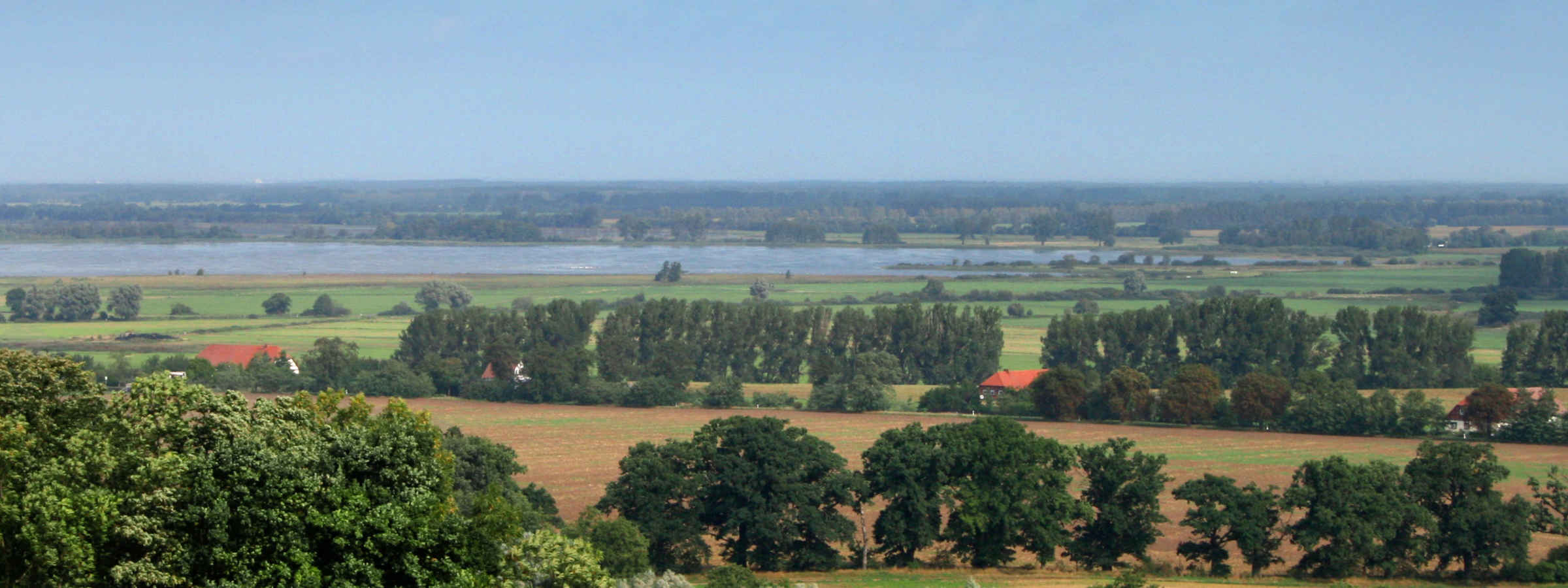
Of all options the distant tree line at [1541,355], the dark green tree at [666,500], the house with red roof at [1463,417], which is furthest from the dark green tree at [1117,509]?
the distant tree line at [1541,355]

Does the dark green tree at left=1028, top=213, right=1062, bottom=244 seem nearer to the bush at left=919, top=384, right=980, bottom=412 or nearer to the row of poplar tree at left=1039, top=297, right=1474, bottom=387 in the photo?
the row of poplar tree at left=1039, top=297, right=1474, bottom=387

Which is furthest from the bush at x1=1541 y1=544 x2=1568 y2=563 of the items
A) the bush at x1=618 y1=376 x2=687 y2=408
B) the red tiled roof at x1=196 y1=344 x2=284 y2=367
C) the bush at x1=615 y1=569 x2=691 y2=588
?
the red tiled roof at x1=196 y1=344 x2=284 y2=367

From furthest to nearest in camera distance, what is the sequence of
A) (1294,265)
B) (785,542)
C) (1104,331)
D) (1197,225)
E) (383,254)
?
(1197,225) < (383,254) < (1294,265) < (1104,331) < (785,542)

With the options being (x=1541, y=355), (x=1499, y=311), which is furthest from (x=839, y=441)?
(x=1499, y=311)

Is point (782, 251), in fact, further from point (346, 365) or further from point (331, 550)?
point (331, 550)

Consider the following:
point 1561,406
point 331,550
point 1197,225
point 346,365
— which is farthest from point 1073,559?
point 1197,225
